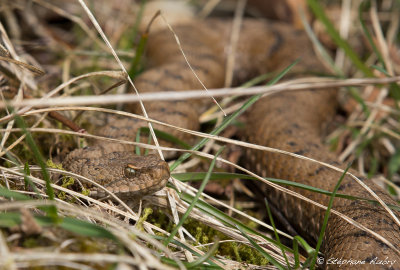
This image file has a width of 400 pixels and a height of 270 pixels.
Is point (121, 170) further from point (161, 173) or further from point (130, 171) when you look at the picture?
point (161, 173)

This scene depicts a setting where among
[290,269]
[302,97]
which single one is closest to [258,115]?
[302,97]

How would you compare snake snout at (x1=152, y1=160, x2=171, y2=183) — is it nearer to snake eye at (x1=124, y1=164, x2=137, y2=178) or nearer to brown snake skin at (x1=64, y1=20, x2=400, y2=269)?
brown snake skin at (x1=64, y1=20, x2=400, y2=269)

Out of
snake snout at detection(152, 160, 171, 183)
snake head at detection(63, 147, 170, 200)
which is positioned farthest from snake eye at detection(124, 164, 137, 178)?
snake snout at detection(152, 160, 171, 183)

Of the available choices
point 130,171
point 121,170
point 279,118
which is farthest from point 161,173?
point 279,118

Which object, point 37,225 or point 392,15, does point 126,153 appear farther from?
point 392,15

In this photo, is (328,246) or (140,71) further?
(140,71)
